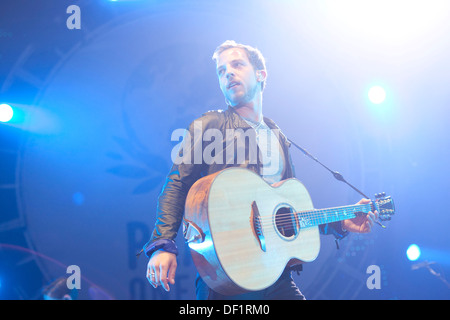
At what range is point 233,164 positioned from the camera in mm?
1995

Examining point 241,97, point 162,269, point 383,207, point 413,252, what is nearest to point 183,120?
point 241,97

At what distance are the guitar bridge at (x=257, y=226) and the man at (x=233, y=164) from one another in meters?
0.29

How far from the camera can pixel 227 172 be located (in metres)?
1.68

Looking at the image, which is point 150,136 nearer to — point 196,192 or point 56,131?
point 56,131

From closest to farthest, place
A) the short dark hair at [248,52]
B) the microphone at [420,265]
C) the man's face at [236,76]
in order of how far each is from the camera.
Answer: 1. the man's face at [236,76]
2. the short dark hair at [248,52]
3. the microphone at [420,265]

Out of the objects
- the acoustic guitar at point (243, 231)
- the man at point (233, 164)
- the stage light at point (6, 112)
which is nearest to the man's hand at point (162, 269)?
the man at point (233, 164)

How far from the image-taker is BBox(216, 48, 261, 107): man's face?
229 centimetres

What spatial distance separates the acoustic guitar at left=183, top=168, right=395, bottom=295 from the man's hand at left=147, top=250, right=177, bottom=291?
0.43ft

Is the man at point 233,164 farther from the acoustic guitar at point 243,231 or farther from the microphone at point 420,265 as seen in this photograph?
the microphone at point 420,265

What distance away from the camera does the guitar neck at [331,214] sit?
78.5 inches

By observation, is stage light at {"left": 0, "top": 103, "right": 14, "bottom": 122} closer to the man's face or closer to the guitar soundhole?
the man's face

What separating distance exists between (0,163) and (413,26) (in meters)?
5.20

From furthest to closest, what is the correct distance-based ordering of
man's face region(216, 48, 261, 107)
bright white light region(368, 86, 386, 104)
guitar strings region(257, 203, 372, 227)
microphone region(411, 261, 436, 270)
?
bright white light region(368, 86, 386, 104)
microphone region(411, 261, 436, 270)
man's face region(216, 48, 261, 107)
guitar strings region(257, 203, 372, 227)

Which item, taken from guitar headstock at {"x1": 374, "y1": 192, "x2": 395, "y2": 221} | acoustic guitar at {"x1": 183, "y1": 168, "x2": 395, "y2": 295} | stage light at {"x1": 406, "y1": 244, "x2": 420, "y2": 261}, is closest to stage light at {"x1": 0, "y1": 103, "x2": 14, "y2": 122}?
acoustic guitar at {"x1": 183, "y1": 168, "x2": 395, "y2": 295}
